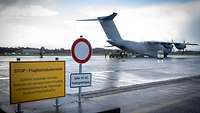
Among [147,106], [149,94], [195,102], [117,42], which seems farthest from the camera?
[117,42]

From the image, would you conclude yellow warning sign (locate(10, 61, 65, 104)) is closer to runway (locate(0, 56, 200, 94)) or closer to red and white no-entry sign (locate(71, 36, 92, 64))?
red and white no-entry sign (locate(71, 36, 92, 64))

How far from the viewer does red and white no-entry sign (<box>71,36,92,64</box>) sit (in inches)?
261

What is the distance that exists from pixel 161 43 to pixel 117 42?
1297cm

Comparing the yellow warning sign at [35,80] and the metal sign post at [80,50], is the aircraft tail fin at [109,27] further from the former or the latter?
the yellow warning sign at [35,80]

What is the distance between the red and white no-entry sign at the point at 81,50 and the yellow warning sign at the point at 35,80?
0.64 meters

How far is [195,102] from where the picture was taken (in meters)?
7.88

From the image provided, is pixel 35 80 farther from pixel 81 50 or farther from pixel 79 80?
pixel 81 50

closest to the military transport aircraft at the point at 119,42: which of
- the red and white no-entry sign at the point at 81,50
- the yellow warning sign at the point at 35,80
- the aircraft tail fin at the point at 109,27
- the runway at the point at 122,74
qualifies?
the aircraft tail fin at the point at 109,27

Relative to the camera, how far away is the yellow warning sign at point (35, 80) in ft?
17.6

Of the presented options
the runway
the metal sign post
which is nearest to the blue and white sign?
the metal sign post

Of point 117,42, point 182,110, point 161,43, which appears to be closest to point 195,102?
point 182,110

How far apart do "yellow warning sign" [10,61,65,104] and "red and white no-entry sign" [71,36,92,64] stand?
2.11ft

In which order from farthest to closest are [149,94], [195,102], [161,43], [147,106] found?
[161,43]
[149,94]
[195,102]
[147,106]

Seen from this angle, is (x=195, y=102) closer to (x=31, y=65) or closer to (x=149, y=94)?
(x=149, y=94)
